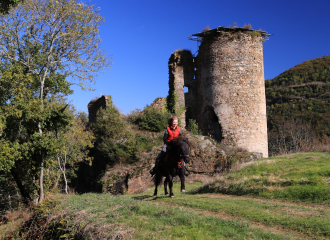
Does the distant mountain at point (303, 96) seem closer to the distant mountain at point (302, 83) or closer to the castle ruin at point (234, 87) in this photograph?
the distant mountain at point (302, 83)

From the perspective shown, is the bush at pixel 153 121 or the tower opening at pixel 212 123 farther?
the bush at pixel 153 121

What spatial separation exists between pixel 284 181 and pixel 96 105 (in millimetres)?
21691

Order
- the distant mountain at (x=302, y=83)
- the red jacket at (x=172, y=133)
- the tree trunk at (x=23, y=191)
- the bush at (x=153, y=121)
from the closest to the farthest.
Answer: the red jacket at (x=172, y=133), the tree trunk at (x=23, y=191), the bush at (x=153, y=121), the distant mountain at (x=302, y=83)

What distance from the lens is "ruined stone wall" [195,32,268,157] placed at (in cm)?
2128

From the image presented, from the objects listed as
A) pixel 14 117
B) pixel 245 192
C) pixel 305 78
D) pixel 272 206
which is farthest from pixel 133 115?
pixel 305 78

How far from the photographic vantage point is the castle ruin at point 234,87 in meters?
21.3

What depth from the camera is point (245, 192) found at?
33.1 feet

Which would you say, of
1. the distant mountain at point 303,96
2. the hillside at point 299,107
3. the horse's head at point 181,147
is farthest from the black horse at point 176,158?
the distant mountain at point 303,96

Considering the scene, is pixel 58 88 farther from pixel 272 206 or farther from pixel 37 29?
pixel 272 206

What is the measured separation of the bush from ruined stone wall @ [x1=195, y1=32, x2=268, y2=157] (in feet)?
12.7

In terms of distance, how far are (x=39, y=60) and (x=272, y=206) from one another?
11.2 m

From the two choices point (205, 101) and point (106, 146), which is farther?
point (205, 101)

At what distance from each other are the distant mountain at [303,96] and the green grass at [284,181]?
1216 inches

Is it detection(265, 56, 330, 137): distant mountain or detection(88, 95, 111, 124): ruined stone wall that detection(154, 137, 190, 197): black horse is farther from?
detection(265, 56, 330, 137): distant mountain
